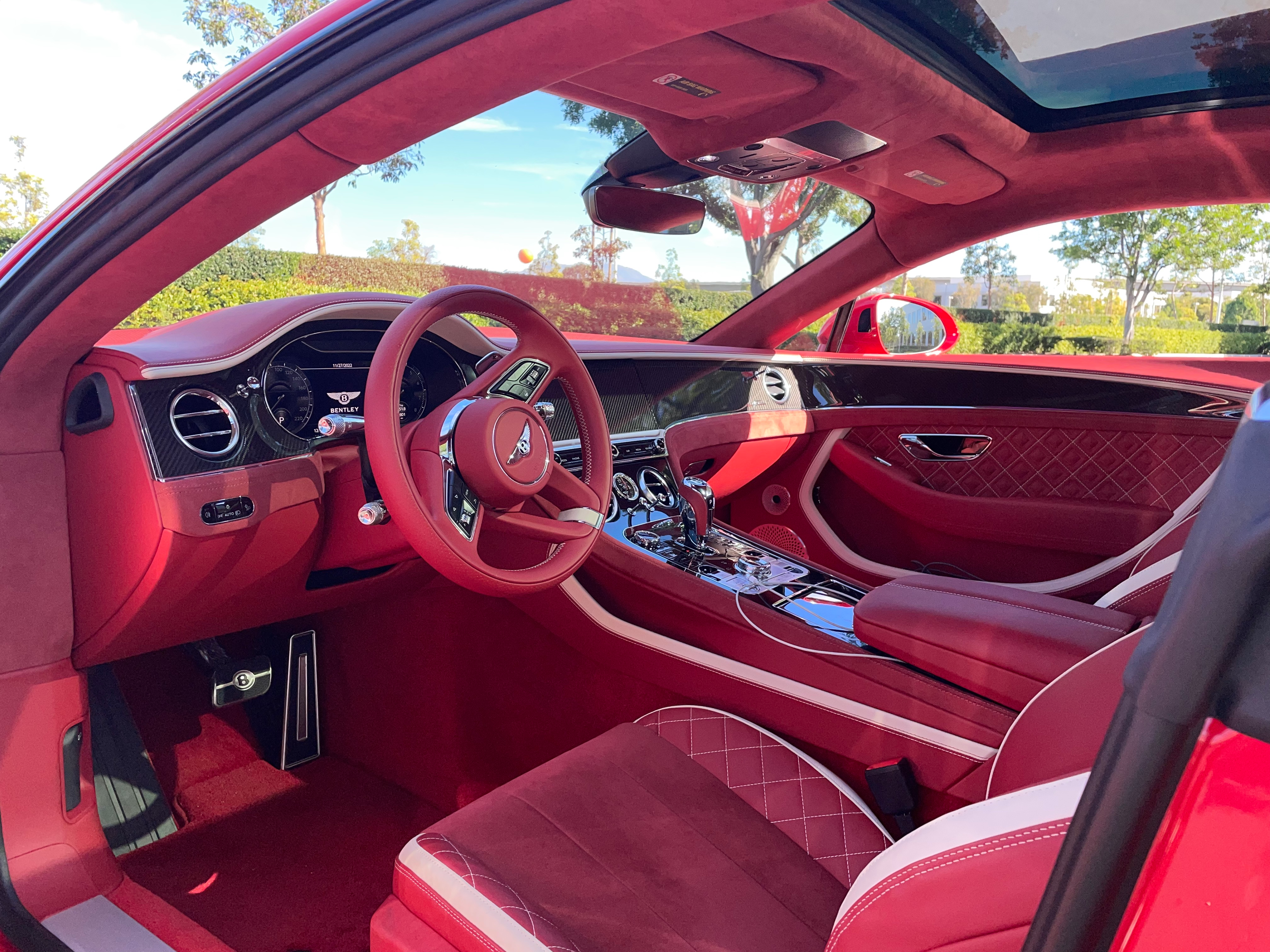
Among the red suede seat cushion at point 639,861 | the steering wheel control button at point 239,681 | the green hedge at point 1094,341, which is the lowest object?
the steering wheel control button at point 239,681

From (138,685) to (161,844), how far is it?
369 millimetres

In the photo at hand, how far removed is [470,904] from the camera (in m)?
1.10

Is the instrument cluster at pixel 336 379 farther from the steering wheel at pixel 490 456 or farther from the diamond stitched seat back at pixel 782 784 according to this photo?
the diamond stitched seat back at pixel 782 784

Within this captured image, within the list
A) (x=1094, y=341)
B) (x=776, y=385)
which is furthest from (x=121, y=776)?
(x=1094, y=341)

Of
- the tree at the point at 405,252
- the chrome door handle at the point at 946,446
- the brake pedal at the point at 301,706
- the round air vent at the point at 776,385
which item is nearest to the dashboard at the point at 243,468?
the brake pedal at the point at 301,706

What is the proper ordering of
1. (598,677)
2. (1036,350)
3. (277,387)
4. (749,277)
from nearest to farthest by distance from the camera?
1. (277,387)
2. (598,677)
3. (749,277)
4. (1036,350)

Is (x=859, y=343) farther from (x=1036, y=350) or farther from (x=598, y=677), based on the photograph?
(x=598, y=677)

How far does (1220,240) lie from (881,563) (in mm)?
1346

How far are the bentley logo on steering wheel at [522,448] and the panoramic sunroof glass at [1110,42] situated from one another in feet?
2.83

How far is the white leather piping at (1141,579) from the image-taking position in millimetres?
1402

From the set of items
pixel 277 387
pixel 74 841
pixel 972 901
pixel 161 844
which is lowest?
pixel 161 844

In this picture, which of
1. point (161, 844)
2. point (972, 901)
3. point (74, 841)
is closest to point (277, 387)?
point (74, 841)

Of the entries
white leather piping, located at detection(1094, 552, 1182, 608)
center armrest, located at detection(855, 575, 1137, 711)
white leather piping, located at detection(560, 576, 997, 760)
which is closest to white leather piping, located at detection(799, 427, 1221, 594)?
white leather piping, located at detection(1094, 552, 1182, 608)

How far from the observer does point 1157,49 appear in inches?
57.8
